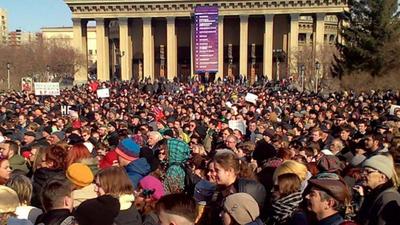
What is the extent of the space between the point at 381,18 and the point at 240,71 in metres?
33.9

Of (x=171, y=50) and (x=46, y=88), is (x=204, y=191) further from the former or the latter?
(x=171, y=50)

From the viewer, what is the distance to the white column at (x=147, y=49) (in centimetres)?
7519

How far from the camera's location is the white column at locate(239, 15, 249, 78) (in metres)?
73.6

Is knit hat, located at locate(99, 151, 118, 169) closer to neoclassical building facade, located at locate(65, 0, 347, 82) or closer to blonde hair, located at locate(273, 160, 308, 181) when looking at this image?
blonde hair, located at locate(273, 160, 308, 181)

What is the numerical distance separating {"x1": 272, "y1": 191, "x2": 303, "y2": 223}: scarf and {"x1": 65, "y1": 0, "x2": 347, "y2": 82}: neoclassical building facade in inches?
2386

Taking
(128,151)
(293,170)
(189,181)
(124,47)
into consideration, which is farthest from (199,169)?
(124,47)

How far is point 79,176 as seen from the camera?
642 cm

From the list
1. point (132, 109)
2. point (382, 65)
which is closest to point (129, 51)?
point (382, 65)

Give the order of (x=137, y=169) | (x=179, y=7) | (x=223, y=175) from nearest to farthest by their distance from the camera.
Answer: (x=223, y=175) → (x=137, y=169) → (x=179, y=7)

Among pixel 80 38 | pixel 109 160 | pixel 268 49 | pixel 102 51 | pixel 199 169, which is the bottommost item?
pixel 199 169

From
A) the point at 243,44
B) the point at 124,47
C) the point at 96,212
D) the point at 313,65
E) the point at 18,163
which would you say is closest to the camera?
the point at 96,212

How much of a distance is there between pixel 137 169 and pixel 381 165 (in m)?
3.18

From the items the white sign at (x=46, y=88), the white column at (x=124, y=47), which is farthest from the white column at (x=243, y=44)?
the white sign at (x=46, y=88)

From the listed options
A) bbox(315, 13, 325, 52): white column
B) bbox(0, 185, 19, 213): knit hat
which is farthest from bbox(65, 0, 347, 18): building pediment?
bbox(0, 185, 19, 213): knit hat
